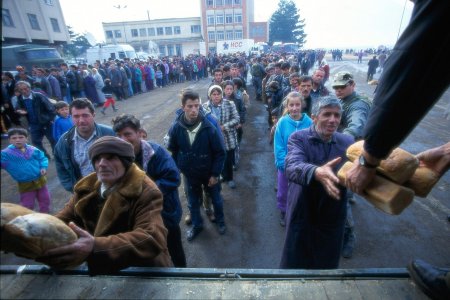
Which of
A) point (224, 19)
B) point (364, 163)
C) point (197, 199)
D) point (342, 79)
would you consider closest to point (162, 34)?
point (224, 19)

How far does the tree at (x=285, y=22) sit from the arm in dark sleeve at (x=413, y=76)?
67544 millimetres

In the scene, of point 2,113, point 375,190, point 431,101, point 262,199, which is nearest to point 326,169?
point 375,190

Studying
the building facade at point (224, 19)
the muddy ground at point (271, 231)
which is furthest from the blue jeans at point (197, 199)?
the building facade at point (224, 19)

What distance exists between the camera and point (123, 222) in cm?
165

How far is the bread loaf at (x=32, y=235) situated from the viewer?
2.73ft

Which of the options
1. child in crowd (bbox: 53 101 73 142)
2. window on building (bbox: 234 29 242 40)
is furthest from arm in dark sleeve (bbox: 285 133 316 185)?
window on building (bbox: 234 29 242 40)

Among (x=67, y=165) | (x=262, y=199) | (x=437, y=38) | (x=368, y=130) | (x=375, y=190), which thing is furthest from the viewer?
(x=262, y=199)

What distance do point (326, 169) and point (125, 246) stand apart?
4.14ft

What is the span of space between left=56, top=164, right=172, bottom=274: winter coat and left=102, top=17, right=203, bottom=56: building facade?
6009cm

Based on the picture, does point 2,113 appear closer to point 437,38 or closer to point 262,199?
point 437,38

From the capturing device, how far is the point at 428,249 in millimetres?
3391

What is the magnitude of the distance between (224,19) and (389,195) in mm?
60609

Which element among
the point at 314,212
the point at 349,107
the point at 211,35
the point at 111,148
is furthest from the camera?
the point at 211,35

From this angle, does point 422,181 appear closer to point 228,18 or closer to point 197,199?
point 197,199
